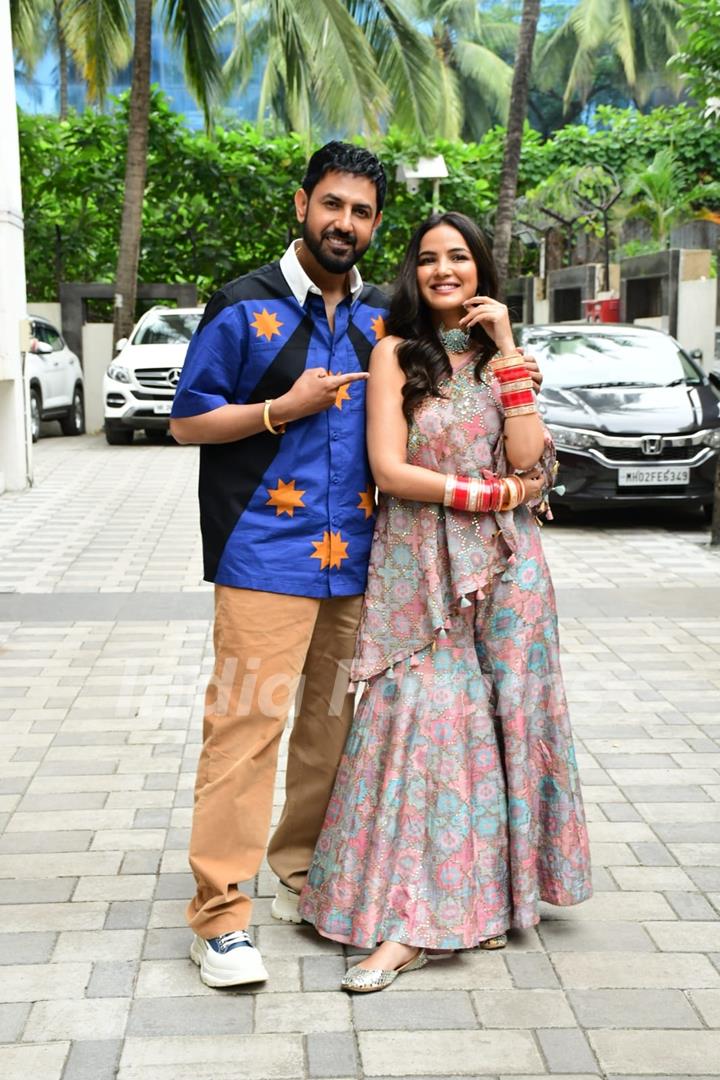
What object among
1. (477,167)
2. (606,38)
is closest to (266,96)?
(477,167)

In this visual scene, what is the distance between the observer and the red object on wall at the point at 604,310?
19.5 meters

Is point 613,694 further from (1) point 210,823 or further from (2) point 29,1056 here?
(2) point 29,1056

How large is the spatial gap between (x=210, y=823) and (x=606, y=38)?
161 ft

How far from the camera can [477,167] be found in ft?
80.9

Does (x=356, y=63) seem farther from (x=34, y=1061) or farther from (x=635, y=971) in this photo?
(x=34, y=1061)

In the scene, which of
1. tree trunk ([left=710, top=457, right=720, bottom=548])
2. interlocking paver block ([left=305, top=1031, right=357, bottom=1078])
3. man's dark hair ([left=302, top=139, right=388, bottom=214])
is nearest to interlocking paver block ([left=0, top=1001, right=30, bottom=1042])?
interlocking paver block ([left=305, top=1031, right=357, bottom=1078])

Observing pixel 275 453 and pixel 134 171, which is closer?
pixel 275 453

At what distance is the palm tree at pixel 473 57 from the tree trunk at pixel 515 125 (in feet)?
69.7

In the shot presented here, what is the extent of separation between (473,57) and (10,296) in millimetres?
39745

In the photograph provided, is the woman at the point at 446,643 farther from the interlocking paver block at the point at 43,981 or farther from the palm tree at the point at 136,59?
the palm tree at the point at 136,59

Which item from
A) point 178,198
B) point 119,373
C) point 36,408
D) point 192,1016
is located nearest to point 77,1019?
point 192,1016

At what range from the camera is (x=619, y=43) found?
45.8 m

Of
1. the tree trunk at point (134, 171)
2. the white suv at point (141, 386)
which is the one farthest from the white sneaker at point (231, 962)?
the tree trunk at point (134, 171)

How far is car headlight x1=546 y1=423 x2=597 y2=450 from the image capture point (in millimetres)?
10250
